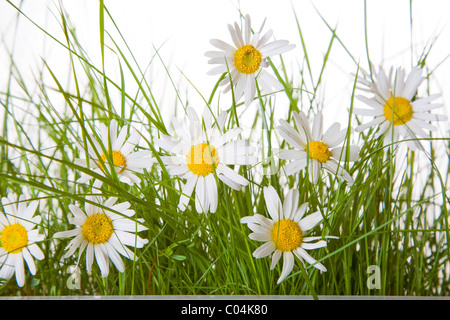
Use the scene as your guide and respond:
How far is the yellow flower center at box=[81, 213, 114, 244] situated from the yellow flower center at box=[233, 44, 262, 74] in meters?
0.18

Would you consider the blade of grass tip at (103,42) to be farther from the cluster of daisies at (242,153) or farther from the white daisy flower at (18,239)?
the white daisy flower at (18,239)

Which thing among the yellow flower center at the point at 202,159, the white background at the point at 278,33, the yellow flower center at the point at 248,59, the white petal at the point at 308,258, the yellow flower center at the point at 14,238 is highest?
the white background at the point at 278,33

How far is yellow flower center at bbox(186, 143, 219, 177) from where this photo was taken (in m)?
0.36

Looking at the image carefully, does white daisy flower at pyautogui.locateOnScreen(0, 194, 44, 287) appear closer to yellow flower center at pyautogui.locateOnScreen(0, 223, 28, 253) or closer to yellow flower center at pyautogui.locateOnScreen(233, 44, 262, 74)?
yellow flower center at pyautogui.locateOnScreen(0, 223, 28, 253)

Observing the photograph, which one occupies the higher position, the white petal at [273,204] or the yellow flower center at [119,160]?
the yellow flower center at [119,160]

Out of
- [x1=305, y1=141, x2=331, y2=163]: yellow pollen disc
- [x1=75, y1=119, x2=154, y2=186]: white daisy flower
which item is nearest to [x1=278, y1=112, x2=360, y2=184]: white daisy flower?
[x1=305, y1=141, x2=331, y2=163]: yellow pollen disc

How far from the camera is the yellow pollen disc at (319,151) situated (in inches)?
14.4

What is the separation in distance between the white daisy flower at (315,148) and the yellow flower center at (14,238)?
259 mm

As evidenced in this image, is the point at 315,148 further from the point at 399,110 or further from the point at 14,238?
the point at 14,238

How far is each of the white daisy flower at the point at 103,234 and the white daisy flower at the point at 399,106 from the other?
0.77 feet

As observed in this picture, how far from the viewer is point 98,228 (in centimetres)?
39

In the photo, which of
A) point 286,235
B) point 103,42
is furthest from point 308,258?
point 103,42

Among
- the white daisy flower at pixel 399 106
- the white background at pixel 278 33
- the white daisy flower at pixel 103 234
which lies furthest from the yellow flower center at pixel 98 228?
the white daisy flower at pixel 399 106

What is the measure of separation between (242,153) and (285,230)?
0.07m
